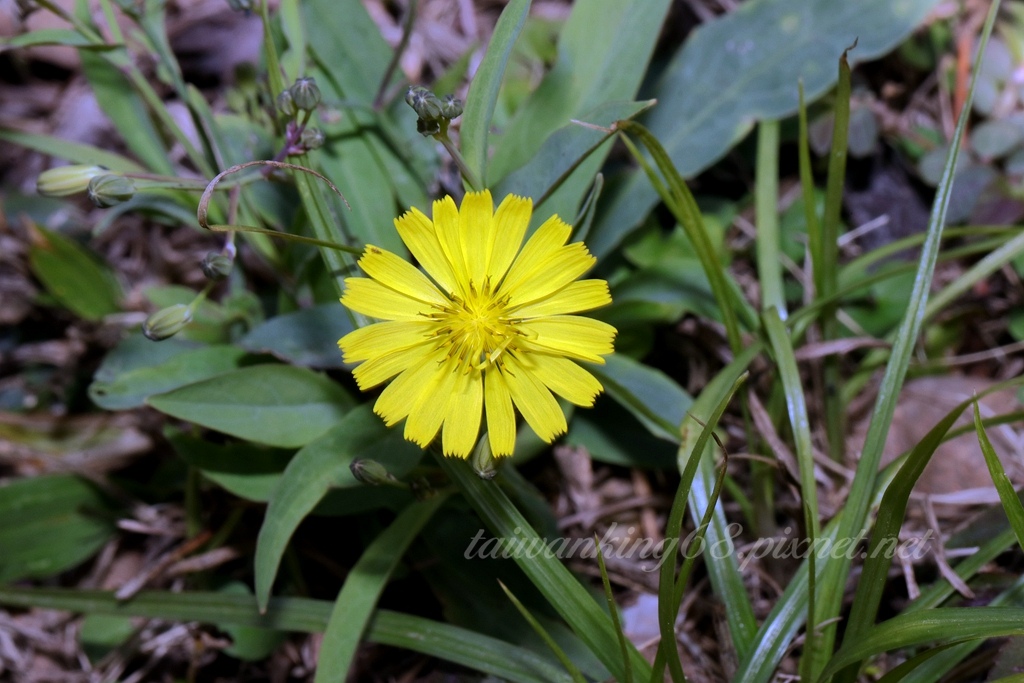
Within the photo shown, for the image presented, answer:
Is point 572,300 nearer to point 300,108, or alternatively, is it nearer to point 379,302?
point 379,302

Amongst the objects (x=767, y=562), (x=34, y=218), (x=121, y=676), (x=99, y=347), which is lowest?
(x=121, y=676)

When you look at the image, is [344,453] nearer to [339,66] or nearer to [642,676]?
[642,676]

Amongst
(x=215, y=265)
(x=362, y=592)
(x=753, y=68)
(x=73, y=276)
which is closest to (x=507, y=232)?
(x=215, y=265)

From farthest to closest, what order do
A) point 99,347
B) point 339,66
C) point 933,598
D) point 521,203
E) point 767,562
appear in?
point 99,347
point 339,66
point 767,562
point 933,598
point 521,203

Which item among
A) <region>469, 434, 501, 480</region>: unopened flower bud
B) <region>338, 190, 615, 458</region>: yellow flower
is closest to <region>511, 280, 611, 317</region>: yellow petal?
<region>338, 190, 615, 458</region>: yellow flower

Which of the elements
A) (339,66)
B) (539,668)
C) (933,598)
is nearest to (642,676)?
(539,668)

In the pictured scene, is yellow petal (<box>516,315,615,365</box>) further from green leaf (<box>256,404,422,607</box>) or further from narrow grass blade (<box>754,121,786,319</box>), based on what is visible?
narrow grass blade (<box>754,121,786,319</box>)

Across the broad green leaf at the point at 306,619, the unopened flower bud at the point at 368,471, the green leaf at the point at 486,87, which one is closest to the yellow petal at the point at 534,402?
the unopened flower bud at the point at 368,471
